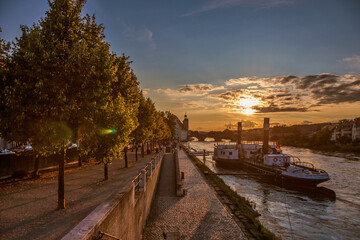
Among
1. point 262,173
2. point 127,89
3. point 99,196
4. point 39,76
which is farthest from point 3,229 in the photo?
point 262,173

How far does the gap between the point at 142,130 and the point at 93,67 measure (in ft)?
59.5

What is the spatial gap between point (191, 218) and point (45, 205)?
26.0 ft

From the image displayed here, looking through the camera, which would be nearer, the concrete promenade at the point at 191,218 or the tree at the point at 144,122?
the concrete promenade at the point at 191,218

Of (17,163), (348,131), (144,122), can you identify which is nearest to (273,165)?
(144,122)

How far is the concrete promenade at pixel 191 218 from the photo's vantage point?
11.0 meters

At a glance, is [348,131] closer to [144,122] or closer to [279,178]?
[279,178]

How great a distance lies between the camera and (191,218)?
509 inches

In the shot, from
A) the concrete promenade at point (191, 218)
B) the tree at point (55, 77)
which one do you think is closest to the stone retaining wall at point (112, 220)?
the concrete promenade at point (191, 218)

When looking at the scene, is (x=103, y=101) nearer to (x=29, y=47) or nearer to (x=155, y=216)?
(x=29, y=47)

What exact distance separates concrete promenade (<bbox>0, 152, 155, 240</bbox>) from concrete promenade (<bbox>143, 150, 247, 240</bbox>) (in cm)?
327

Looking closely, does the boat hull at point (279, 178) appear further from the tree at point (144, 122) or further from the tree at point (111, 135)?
the tree at point (111, 135)

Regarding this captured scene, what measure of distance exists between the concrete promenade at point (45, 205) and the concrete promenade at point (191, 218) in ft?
10.7

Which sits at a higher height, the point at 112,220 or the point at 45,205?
the point at 112,220

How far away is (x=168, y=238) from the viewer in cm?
894
